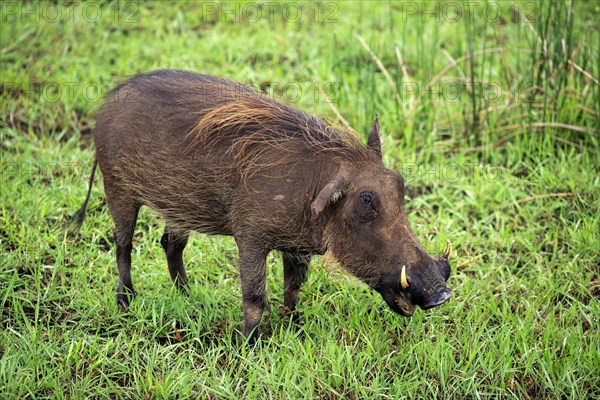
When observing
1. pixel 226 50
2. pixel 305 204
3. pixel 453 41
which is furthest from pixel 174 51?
pixel 305 204

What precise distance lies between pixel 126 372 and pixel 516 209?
2819mm

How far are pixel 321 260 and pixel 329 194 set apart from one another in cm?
44

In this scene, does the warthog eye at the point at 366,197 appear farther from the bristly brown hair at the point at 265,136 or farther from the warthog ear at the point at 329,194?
the bristly brown hair at the point at 265,136

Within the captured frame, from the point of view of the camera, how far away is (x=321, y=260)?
12.3 ft

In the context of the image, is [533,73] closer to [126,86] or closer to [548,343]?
[548,343]

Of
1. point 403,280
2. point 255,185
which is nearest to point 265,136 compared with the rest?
point 255,185

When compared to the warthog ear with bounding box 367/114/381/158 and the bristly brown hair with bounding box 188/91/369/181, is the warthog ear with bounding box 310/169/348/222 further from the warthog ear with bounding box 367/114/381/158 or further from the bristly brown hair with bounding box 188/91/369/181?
the warthog ear with bounding box 367/114/381/158

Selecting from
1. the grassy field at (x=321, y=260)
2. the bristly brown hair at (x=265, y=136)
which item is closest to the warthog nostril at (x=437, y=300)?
the grassy field at (x=321, y=260)

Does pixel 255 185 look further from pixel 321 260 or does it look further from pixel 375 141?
pixel 375 141

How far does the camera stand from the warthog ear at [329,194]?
11.2ft

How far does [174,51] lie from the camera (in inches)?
263

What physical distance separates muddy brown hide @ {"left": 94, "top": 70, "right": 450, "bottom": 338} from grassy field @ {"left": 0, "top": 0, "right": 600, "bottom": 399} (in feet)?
0.82

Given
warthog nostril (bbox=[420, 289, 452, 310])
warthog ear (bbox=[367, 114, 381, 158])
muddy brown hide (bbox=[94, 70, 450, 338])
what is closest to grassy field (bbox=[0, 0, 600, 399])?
muddy brown hide (bbox=[94, 70, 450, 338])

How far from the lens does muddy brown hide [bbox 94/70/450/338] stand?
350 cm
